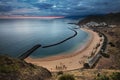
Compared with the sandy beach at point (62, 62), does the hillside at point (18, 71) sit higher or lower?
higher

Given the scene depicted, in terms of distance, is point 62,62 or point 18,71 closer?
point 18,71

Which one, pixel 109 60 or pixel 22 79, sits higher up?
pixel 22 79

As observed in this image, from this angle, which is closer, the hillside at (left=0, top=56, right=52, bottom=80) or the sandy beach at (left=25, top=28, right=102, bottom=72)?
the hillside at (left=0, top=56, right=52, bottom=80)

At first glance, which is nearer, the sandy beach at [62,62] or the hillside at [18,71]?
the hillside at [18,71]

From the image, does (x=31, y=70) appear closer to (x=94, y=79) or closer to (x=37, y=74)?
(x=37, y=74)

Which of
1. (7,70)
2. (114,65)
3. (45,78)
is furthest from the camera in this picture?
(114,65)

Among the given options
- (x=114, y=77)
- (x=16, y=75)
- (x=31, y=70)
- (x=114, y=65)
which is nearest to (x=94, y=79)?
(x=114, y=77)

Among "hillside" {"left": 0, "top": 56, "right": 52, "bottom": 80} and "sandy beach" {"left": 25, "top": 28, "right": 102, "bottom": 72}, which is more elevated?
"hillside" {"left": 0, "top": 56, "right": 52, "bottom": 80}

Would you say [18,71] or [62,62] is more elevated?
[18,71]
